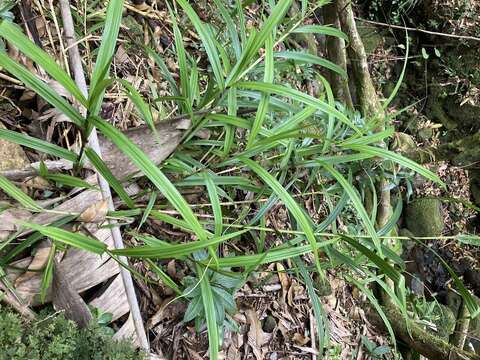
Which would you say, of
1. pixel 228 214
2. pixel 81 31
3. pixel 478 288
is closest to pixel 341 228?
pixel 228 214

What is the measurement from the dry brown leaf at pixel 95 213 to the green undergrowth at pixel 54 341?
8.3 inches

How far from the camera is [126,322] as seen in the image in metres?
1.14

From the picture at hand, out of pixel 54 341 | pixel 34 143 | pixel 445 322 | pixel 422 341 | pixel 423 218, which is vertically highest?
pixel 34 143

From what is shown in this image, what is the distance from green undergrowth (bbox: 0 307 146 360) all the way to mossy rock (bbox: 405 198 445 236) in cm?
238

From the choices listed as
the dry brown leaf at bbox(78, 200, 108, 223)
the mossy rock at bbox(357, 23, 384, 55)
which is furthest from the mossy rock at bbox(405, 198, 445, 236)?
the dry brown leaf at bbox(78, 200, 108, 223)

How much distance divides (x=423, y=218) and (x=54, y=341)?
2.65 meters

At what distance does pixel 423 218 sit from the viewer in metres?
2.98

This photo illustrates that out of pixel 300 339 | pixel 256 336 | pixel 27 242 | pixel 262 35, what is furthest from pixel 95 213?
pixel 300 339

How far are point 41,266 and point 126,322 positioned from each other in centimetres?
27

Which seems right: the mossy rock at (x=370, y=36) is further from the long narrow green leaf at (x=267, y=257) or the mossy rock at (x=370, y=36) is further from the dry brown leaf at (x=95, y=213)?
the dry brown leaf at (x=95, y=213)

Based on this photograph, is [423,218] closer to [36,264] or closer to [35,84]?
[36,264]

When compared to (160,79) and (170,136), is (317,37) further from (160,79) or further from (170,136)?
(170,136)

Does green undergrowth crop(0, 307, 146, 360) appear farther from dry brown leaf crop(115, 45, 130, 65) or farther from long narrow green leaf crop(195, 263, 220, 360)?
dry brown leaf crop(115, 45, 130, 65)

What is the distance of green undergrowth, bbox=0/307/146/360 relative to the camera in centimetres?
84
